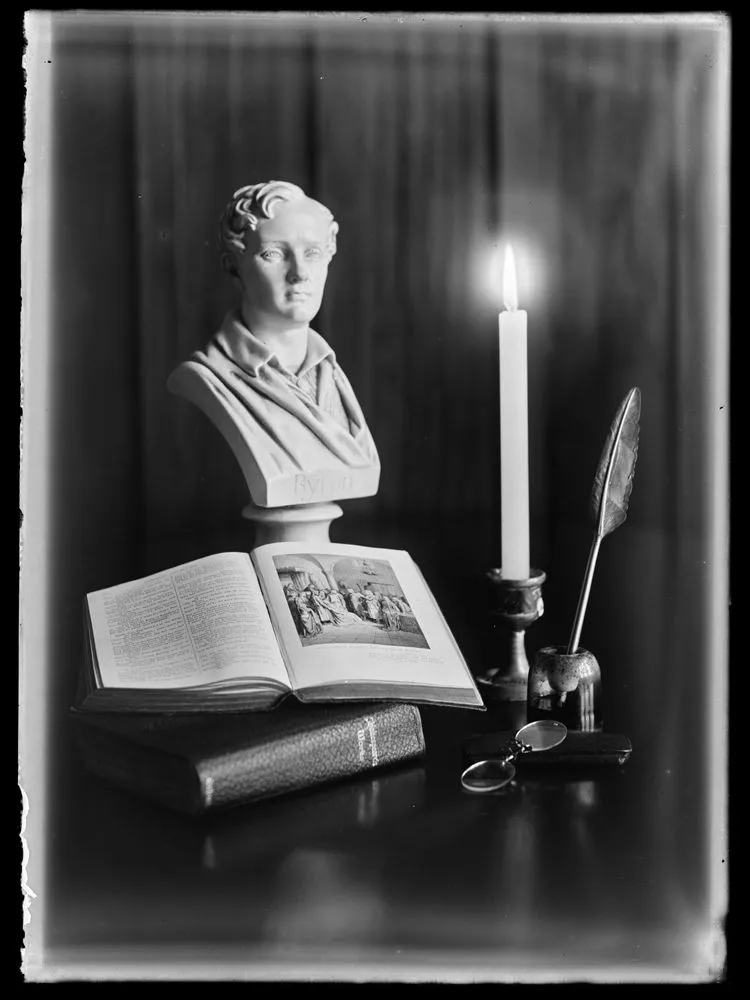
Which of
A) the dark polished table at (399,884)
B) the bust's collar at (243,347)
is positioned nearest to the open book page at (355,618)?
the dark polished table at (399,884)

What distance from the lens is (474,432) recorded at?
1.88 m

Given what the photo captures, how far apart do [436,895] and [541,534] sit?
0.95 m

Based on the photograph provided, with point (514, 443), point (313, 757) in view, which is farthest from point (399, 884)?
point (514, 443)

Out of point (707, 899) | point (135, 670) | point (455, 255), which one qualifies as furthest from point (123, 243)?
point (707, 899)

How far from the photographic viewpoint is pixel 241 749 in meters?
0.98

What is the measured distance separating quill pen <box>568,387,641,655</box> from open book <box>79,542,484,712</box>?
0.18 meters

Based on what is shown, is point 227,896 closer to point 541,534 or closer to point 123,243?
point 541,534

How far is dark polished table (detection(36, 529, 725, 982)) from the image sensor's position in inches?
34.3

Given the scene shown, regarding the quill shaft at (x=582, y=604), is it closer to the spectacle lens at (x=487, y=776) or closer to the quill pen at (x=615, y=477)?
the quill pen at (x=615, y=477)

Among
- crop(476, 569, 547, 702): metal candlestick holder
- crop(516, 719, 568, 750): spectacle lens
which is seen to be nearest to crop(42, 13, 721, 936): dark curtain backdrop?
crop(476, 569, 547, 702): metal candlestick holder

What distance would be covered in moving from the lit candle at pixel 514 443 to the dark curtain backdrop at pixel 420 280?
26cm

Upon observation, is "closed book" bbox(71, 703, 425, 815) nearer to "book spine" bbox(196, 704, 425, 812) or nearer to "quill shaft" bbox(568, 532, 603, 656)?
"book spine" bbox(196, 704, 425, 812)

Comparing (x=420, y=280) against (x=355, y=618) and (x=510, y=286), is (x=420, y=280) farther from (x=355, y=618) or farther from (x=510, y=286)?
(x=355, y=618)

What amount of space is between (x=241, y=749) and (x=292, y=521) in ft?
1.67
